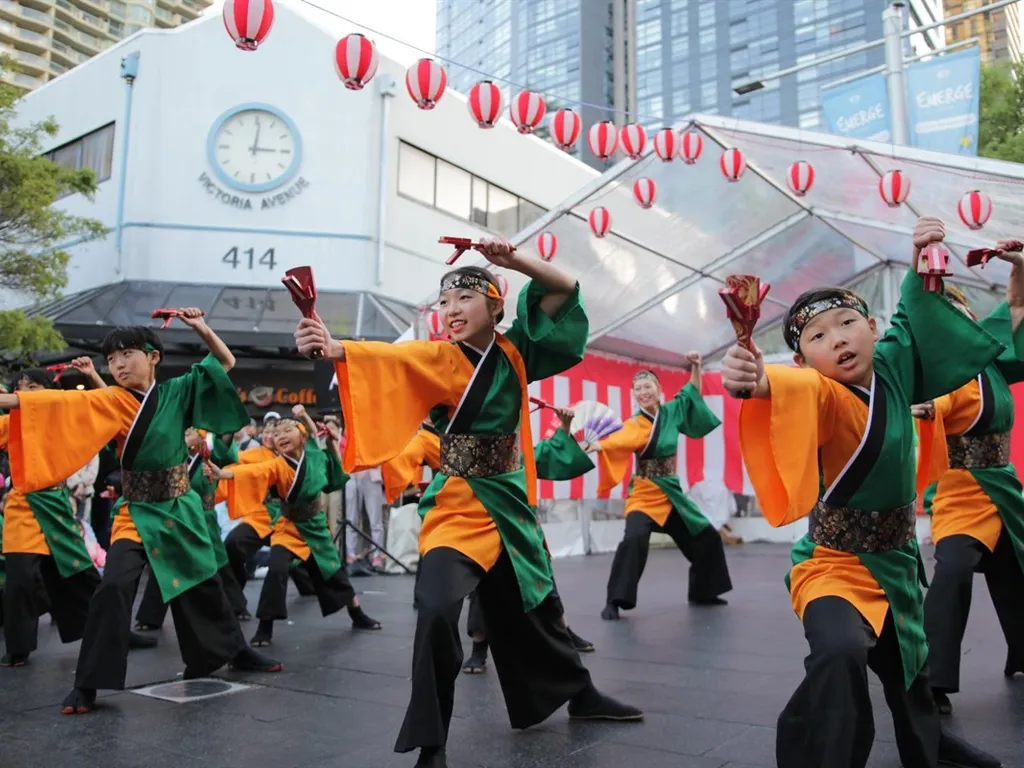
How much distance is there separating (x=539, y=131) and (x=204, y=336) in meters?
17.7

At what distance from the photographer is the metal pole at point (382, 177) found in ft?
46.0

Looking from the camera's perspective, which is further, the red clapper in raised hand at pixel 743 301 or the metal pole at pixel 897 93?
the metal pole at pixel 897 93

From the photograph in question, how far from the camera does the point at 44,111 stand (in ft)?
51.7

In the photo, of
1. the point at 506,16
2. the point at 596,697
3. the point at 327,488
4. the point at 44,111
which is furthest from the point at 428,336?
the point at 506,16

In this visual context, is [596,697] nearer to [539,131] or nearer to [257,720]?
[257,720]

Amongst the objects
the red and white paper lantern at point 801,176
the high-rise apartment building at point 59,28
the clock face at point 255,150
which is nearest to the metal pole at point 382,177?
the clock face at point 255,150

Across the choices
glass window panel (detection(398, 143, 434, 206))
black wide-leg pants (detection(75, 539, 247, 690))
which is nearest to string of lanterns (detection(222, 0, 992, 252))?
black wide-leg pants (detection(75, 539, 247, 690))

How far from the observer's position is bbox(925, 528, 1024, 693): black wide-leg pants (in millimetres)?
3178

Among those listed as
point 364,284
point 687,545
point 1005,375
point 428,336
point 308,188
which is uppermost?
point 308,188

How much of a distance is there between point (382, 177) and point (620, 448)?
9.07 m

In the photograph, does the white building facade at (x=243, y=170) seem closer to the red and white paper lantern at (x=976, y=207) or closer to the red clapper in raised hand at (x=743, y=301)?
the red and white paper lantern at (x=976, y=207)

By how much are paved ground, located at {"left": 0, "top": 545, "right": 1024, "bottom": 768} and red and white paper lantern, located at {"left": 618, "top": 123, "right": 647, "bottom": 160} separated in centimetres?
456

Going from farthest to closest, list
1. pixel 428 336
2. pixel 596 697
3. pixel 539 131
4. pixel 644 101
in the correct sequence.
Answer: pixel 644 101 → pixel 539 131 → pixel 428 336 → pixel 596 697

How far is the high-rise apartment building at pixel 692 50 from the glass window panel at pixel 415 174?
26696 millimetres
